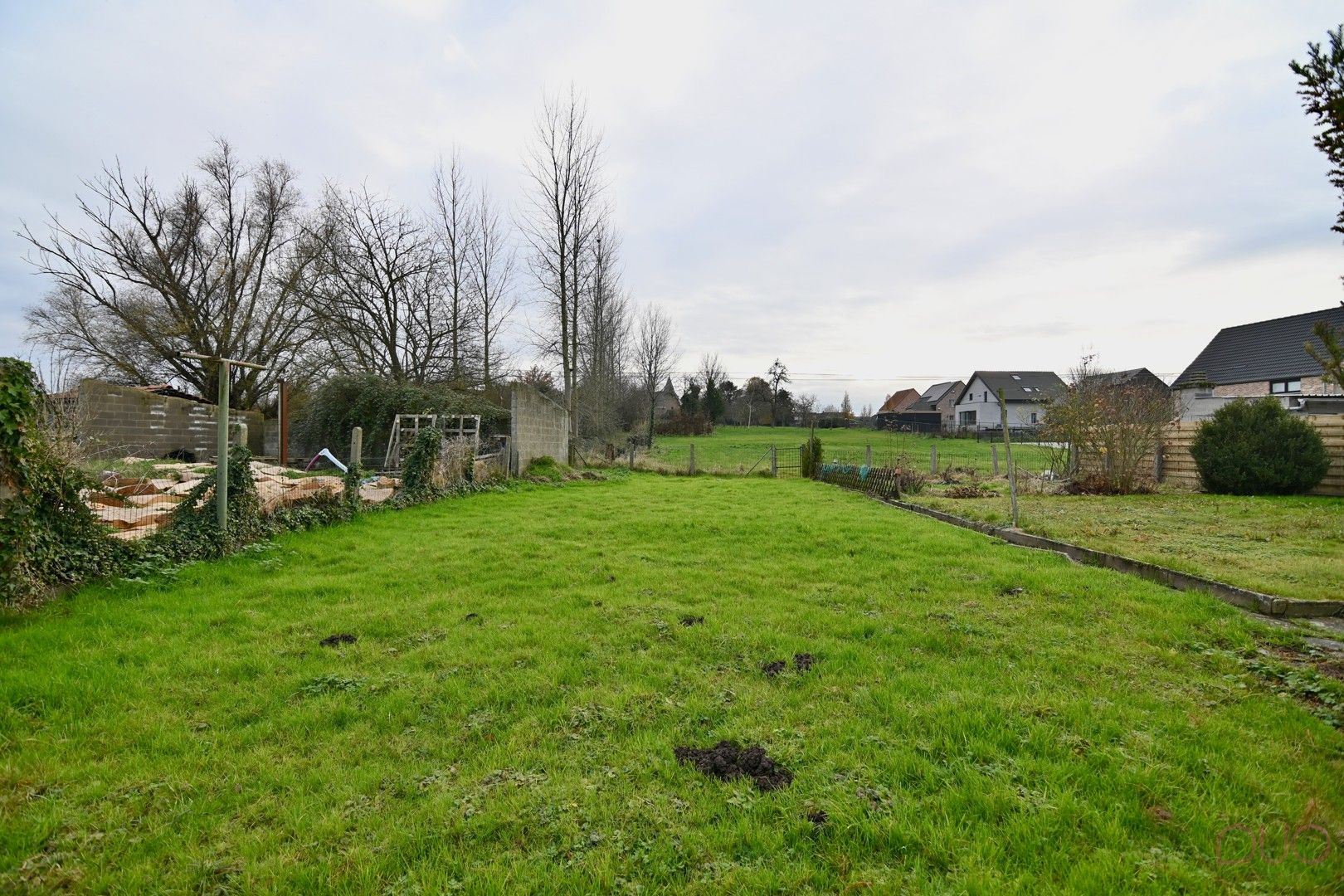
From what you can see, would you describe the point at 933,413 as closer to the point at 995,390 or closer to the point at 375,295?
the point at 995,390

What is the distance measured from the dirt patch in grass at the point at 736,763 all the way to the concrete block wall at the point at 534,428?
13.3 m

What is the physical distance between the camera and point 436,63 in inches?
368

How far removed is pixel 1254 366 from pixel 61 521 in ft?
134

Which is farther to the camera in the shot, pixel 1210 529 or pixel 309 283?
pixel 309 283

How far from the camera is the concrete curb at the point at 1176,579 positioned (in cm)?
484

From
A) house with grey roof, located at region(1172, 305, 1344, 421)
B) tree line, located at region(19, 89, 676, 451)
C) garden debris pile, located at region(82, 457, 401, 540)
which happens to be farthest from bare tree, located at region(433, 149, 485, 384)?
house with grey roof, located at region(1172, 305, 1344, 421)

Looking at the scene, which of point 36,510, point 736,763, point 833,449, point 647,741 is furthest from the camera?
point 833,449

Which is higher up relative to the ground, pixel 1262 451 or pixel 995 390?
pixel 995 390

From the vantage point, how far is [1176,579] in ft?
18.7

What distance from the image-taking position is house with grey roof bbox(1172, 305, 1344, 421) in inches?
997

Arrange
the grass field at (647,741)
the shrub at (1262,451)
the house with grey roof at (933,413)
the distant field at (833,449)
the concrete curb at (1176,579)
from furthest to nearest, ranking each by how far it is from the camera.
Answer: the house with grey roof at (933,413)
the distant field at (833,449)
the shrub at (1262,451)
the concrete curb at (1176,579)
the grass field at (647,741)

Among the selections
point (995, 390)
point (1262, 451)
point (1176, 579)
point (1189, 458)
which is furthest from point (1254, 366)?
point (1176, 579)

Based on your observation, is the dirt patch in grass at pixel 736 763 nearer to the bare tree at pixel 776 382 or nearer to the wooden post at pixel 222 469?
the wooden post at pixel 222 469

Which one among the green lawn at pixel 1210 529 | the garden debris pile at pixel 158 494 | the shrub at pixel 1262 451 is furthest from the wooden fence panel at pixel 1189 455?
the garden debris pile at pixel 158 494
